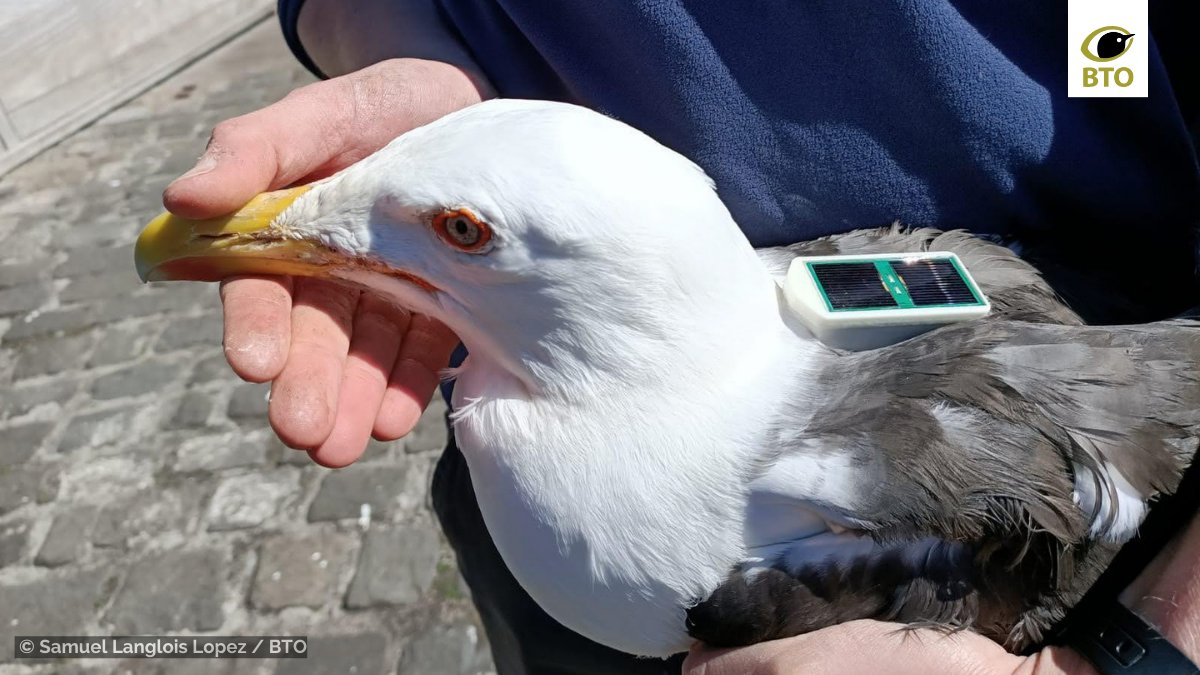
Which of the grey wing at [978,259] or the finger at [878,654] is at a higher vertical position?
the grey wing at [978,259]

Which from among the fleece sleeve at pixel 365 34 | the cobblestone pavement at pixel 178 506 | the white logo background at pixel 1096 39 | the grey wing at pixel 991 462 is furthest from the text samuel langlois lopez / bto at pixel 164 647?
the white logo background at pixel 1096 39

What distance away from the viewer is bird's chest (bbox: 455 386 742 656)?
1.72 metres

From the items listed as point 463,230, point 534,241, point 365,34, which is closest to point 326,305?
point 463,230

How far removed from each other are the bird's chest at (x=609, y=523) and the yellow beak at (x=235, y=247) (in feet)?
1.77

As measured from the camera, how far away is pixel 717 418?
1.76m

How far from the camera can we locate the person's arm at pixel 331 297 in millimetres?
1851

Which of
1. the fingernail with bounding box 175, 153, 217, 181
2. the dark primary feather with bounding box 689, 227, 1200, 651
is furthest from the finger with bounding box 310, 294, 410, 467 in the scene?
the dark primary feather with bounding box 689, 227, 1200, 651

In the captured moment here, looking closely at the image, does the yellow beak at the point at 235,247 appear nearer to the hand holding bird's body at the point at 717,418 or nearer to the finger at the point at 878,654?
the hand holding bird's body at the point at 717,418

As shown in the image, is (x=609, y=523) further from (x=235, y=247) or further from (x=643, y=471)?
(x=235, y=247)

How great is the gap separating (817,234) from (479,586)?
4.10ft

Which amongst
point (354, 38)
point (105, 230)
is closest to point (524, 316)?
point (354, 38)

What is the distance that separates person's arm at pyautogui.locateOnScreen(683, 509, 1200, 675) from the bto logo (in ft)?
2.75

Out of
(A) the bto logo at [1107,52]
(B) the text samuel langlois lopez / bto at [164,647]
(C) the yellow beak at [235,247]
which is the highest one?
(A) the bto logo at [1107,52]

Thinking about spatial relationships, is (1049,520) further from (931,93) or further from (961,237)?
(931,93)
